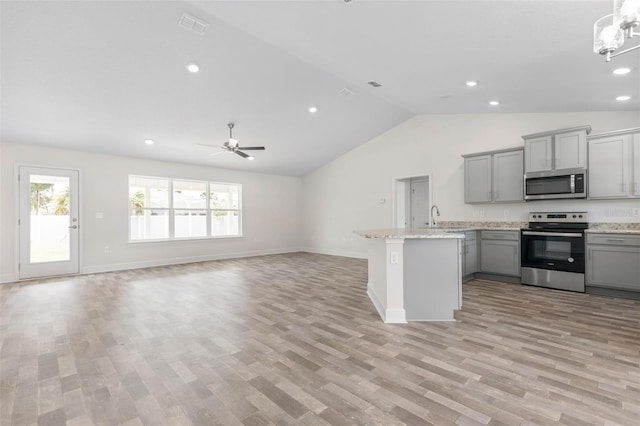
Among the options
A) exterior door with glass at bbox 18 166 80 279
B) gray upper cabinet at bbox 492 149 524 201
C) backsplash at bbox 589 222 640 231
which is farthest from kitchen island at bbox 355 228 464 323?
exterior door with glass at bbox 18 166 80 279

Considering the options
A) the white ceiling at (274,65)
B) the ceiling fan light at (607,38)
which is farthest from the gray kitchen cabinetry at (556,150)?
the ceiling fan light at (607,38)

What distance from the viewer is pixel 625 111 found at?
4398mm

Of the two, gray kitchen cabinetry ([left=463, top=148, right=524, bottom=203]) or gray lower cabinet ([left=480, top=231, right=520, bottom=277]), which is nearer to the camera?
gray lower cabinet ([left=480, top=231, right=520, bottom=277])

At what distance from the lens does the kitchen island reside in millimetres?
3193

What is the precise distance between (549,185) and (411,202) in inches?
119

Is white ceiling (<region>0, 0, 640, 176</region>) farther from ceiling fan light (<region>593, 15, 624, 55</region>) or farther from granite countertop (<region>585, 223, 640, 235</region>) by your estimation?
granite countertop (<region>585, 223, 640, 235</region>)

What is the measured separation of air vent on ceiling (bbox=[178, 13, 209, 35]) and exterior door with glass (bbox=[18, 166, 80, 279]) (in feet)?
14.8

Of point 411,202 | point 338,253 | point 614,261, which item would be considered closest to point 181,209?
point 338,253

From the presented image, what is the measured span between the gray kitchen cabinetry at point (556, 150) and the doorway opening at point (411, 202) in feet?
7.68

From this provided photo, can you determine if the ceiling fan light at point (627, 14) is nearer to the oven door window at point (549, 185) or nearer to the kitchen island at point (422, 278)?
the kitchen island at point (422, 278)

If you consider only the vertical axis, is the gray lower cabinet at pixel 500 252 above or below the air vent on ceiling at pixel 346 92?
below

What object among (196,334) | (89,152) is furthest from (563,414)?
(89,152)

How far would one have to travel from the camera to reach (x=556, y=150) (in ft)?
14.9

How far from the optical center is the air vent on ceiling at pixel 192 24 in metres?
3.13
